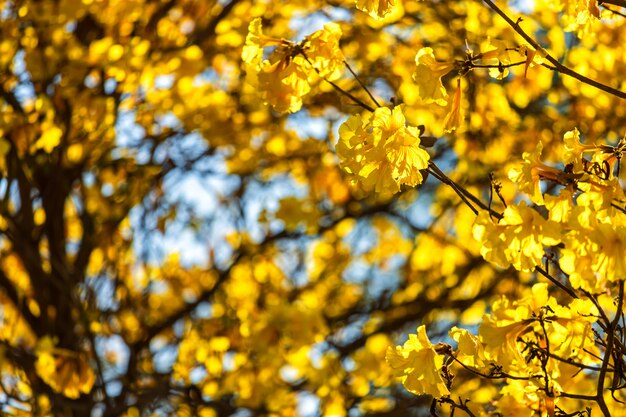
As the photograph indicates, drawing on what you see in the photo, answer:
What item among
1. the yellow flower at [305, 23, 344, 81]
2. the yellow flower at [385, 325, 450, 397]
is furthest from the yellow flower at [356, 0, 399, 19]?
the yellow flower at [385, 325, 450, 397]

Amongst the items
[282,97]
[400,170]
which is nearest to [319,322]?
[282,97]

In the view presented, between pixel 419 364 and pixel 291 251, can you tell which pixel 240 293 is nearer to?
pixel 291 251

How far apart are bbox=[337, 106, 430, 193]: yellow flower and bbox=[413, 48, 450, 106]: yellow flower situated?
19 cm

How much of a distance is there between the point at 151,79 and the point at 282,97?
2.84 metres

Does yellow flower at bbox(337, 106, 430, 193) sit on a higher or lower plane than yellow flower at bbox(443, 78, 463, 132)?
higher

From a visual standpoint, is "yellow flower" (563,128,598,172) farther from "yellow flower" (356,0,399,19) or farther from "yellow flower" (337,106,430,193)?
"yellow flower" (356,0,399,19)

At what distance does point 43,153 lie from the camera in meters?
4.88

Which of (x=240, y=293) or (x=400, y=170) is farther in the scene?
(x=240, y=293)

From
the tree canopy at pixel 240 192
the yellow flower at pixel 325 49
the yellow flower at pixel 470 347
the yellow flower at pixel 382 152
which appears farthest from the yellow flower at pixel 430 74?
the tree canopy at pixel 240 192

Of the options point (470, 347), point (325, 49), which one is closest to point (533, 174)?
point (470, 347)

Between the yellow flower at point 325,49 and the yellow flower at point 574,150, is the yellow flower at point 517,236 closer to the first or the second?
the yellow flower at point 574,150

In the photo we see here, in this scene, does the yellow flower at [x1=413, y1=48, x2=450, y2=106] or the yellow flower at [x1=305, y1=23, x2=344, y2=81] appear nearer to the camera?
the yellow flower at [x1=413, y1=48, x2=450, y2=106]

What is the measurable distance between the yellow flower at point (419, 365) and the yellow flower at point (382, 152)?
1.10 feet

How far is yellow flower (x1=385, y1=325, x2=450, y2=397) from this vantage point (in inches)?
75.5
